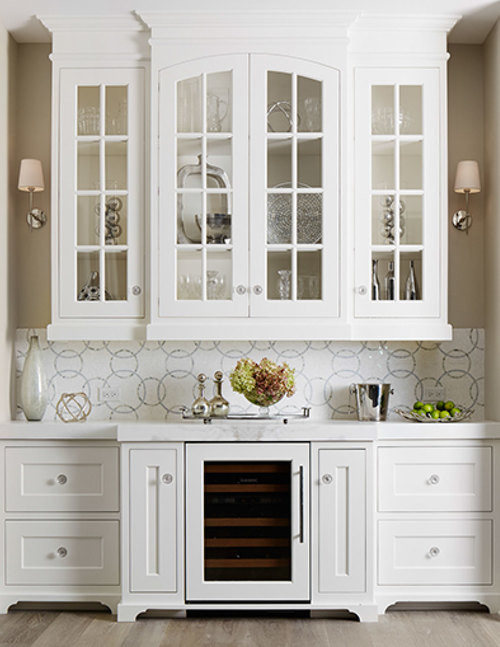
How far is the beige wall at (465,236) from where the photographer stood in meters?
3.88

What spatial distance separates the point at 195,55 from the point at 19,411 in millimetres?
1829

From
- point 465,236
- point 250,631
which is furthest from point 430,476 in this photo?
point 465,236

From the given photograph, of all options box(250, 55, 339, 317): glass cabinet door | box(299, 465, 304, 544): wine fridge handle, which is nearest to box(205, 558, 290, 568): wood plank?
box(299, 465, 304, 544): wine fridge handle

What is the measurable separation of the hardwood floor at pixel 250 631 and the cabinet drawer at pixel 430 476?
1.51 ft

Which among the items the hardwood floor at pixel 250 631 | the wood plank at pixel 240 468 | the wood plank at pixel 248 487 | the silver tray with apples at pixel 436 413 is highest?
the silver tray with apples at pixel 436 413

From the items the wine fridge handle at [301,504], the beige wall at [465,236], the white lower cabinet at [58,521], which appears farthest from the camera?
the beige wall at [465,236]

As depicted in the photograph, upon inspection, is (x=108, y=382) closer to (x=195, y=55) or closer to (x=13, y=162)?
(x=13, y=162)

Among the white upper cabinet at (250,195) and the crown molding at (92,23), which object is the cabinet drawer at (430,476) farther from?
the crown molding at (92,23)

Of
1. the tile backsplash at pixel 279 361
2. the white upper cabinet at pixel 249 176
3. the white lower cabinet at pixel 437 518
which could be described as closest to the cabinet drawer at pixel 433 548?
the white lower cabinet at pixel 437 518

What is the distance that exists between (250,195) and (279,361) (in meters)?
0.82

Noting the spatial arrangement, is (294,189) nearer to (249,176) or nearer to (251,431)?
(249,176)

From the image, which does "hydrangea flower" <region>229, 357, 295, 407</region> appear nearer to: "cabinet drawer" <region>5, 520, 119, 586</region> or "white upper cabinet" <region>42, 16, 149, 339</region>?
"white upper cabinet" <region>42, 16, 149, 339</region>

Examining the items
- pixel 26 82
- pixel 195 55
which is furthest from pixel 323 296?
pixel 26 82

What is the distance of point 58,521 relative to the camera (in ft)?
11.6
